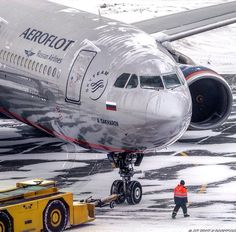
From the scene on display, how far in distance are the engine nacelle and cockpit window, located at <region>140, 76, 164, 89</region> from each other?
6.49m

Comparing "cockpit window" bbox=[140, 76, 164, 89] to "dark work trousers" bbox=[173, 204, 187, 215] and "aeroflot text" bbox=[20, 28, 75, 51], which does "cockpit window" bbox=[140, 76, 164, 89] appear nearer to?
"dark work trousers" bbox=[173, 204, 187, 215]

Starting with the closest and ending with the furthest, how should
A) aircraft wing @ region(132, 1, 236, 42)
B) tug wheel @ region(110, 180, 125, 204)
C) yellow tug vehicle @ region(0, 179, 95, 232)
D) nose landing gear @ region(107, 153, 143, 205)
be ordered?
1. yellow tug vehicle @ region(0, 179, 95, 232)
2. nose landing gear @ region(107, 153, 143, 205)
3. tug wheel @ region(110, 180, 125, 204)
4. aircraft wing @ region(132, 1, 236, 42)

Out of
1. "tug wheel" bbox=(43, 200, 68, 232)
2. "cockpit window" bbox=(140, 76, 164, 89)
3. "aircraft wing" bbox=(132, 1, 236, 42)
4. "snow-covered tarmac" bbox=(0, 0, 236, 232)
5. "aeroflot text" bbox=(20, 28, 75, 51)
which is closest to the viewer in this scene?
"tug wheel" bbox=(43, 200, 68, 232)

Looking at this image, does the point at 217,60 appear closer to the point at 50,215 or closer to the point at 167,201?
the point at 167,201

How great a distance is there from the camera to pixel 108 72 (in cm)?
2564

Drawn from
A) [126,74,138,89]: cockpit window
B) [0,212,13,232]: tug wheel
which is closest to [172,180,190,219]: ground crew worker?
[126,74,138,89]: cockpit window

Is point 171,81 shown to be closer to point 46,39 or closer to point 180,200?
point 180,200

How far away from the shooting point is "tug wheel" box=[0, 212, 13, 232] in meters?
22.3

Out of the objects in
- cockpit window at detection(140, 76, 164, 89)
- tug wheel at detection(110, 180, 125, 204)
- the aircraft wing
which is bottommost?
tug wheel at detection(110, 180, 125, 204)

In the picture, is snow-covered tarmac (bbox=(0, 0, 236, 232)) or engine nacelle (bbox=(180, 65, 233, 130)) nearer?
snow-covered tarmac (bbox=(0, 0, 236, 232))

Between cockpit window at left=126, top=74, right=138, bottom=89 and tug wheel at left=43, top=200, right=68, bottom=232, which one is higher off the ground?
cockpit window at left=126, top=74, right=138, bottom=89

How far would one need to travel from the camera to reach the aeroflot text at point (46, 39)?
91.1 ft

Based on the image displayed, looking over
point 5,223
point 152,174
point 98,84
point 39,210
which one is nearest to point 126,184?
point 98,84

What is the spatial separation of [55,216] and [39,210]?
55 cm
